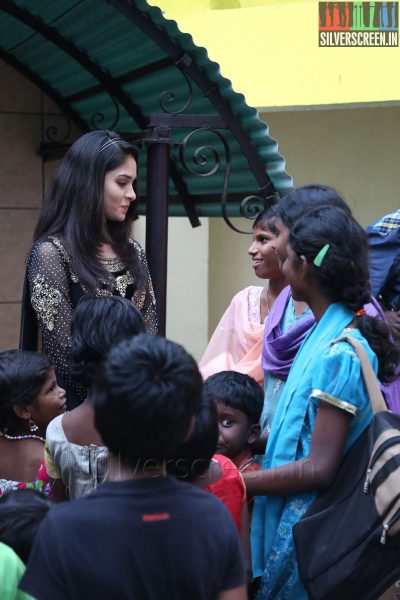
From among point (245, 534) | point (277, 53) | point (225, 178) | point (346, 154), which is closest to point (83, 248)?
point (225, 178)

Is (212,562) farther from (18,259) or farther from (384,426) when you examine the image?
(18,259)

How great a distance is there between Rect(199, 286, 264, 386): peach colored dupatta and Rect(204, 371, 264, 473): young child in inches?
19.7

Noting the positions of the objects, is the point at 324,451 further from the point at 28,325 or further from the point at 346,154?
the point at 346,154

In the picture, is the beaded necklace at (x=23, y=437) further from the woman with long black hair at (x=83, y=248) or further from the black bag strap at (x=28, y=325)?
the black bag strap at (x=28, y=325)

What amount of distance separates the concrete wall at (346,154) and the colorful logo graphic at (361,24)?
0.80 metres

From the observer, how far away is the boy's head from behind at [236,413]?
3.27 metres

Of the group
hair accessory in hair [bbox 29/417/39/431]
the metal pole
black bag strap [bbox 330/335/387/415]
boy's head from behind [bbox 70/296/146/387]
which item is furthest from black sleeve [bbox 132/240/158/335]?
black bag strap [bbox 330/335/387/415]

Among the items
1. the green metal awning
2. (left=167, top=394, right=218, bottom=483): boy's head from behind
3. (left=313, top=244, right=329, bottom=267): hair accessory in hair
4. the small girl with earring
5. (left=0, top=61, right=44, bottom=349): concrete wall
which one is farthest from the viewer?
(left=0, top=61, right=44, bottom=349): concrete wall

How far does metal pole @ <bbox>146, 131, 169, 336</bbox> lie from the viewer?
403 cm

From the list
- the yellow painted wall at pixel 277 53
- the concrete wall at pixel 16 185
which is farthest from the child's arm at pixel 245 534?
the yellow painted wall at pixel 277 53

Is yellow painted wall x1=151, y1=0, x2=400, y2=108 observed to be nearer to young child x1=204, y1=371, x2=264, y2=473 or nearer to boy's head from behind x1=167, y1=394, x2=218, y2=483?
young child x1=204, y1=371, x2=264, y2=473

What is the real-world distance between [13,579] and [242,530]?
2.79ft

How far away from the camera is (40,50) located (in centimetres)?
504

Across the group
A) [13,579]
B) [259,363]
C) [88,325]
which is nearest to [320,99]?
[259,363]
